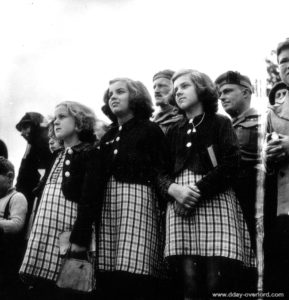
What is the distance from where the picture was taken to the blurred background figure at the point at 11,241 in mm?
3664

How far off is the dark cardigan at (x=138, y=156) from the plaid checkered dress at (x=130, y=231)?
6cm

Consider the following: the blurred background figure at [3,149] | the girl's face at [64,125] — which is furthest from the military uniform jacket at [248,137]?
the blurred background figure at [3,149]

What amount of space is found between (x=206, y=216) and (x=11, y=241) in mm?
1590

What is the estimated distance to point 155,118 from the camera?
4.10m

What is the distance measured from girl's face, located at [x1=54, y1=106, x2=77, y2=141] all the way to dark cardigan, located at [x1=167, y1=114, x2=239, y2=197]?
758 mm

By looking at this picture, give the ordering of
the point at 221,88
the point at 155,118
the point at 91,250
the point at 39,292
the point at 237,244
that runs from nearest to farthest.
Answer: the point at 237,244 → the point at 91,250 → the point at 39,292 → the point at 221,88 → the point at 155,118

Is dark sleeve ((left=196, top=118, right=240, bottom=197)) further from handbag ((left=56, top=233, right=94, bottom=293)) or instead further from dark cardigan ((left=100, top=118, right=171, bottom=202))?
handbag ((left=56, top=233, right=94, bottom=293))

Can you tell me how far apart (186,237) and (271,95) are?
1.19 metres

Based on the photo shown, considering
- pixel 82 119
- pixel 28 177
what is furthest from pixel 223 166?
pixel 28 177

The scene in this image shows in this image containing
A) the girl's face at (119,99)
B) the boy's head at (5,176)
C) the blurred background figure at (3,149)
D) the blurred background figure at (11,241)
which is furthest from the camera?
the blurred background figure at (3,149)

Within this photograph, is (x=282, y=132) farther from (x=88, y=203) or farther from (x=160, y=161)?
(x=88, y=203)

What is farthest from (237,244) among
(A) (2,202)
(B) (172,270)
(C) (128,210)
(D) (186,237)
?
(A) (2,202)

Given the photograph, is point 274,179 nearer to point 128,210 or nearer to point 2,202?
point 128,210

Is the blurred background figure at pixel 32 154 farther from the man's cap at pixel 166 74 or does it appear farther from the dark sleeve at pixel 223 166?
the dark sleeve at pixel 223 166
